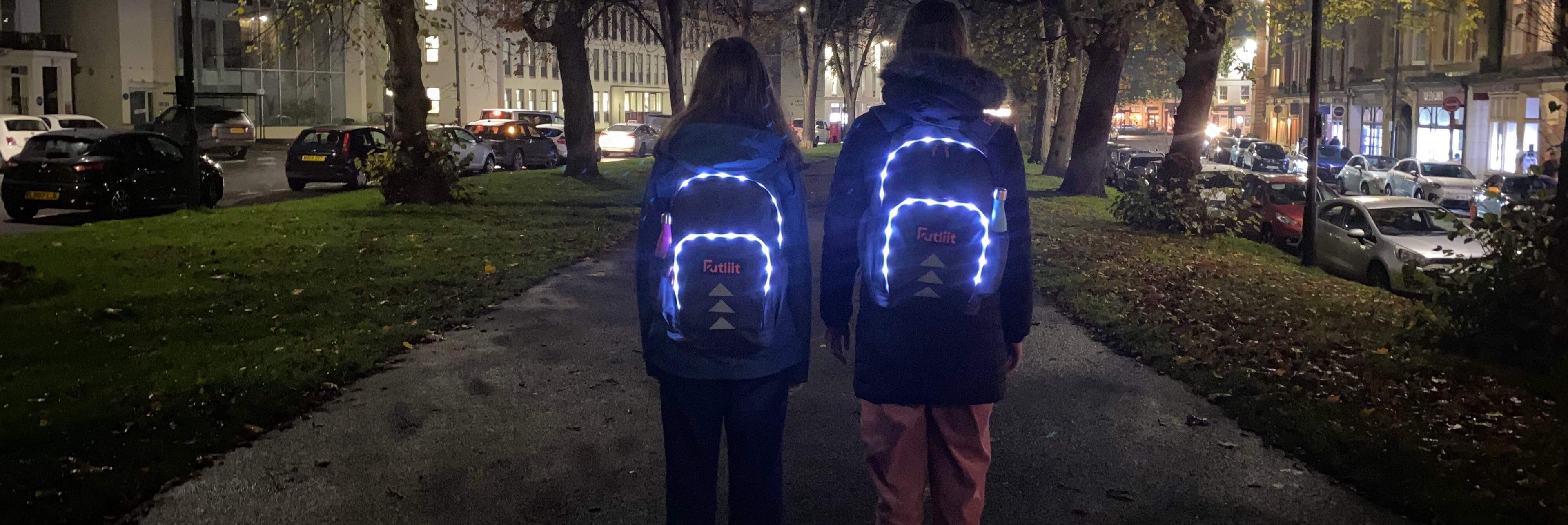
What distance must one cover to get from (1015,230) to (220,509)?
3353mm

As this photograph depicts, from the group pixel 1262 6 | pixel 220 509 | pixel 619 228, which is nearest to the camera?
pixel 220 509

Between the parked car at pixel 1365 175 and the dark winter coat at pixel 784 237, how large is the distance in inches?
1406

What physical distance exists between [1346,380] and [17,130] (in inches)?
1262

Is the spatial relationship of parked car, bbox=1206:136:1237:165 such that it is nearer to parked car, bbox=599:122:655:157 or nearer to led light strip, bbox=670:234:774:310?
parked car, bbox=599:122:655:157

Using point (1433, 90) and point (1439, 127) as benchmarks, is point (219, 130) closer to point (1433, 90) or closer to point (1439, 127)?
point (1439, 127)

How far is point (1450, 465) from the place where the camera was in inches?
226

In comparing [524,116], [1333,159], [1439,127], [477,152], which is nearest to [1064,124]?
[1333,159]

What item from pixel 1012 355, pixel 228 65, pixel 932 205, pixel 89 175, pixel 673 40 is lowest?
pixel 1012 355

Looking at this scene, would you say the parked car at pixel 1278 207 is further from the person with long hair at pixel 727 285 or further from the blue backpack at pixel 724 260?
the blue backpack at pixel 724 260

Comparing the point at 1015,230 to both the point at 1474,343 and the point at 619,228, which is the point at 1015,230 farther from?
the point at 619,228

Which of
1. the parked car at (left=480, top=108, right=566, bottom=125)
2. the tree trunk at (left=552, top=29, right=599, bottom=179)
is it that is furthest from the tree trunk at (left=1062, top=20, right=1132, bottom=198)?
the parked car at (left=480, top=108, right=566, bottom=125)

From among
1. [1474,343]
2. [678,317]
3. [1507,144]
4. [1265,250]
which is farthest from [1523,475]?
[1507,144]

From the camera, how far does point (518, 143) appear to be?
36375 mm

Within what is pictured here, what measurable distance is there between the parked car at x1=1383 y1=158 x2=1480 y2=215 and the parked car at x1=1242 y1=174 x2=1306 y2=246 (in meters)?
11.5
